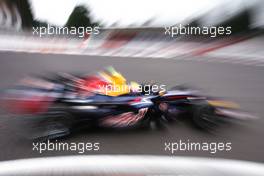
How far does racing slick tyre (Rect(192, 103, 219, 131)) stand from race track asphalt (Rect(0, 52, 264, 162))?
28 mm

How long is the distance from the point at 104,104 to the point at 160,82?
0.23m

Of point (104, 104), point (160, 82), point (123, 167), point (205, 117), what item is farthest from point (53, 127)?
point (123, 167)

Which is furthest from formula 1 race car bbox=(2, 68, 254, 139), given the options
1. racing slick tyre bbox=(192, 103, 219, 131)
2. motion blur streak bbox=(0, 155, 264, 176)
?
motion blur streak bbox=(0, 155, 264, 176)

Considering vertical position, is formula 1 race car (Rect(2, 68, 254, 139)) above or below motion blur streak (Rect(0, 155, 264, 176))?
above

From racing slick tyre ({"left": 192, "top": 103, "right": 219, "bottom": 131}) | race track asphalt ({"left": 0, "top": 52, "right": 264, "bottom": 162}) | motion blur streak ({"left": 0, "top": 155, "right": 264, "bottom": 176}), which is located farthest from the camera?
racing slick tyre ({"left": 192, "top": 103, "right": 219, "bottom": 131})

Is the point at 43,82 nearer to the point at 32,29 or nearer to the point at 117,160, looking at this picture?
the point at 32,29

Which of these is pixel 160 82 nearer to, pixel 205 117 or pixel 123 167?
pixel 205 117

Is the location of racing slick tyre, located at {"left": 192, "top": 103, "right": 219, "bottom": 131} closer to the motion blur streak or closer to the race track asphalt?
the race track asphalt

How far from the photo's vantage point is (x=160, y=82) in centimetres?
149

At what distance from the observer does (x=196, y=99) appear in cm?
152

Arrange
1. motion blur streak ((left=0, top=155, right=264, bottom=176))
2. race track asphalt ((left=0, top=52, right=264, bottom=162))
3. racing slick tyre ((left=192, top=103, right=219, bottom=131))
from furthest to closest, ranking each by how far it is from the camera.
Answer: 1. racing slick tyre ((left=192, top=103, right=219, bottom=131))
2. race track asphalt ((left=0, top=52, right=264, bottom=162))
3. motion blur streak ((left=0, top=155, right=264, bottom=176))

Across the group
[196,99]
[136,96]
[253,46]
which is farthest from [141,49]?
[253,46]

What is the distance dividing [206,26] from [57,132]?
2.28 ft

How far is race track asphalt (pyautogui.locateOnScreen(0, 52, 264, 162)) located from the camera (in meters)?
1.43
